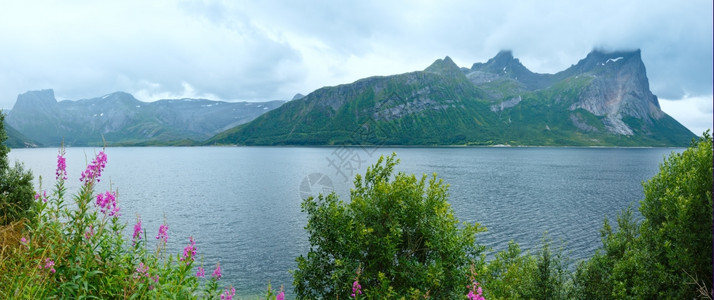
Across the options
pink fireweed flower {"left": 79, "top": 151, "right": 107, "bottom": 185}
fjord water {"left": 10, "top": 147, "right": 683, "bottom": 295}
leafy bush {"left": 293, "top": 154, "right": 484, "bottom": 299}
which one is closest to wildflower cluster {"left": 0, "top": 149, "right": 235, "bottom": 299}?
pink fireweed flower {"left": 79, "top": 151, "right": 107, "bottom": 185}

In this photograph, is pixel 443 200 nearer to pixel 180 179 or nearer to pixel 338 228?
pixel 338 228

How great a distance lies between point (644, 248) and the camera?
23.7 meters

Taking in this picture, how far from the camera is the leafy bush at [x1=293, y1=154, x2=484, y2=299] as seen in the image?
17.2m

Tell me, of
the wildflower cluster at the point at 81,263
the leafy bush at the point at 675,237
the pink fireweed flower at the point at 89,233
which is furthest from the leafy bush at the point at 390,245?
the leafy bush at the point at 675,237

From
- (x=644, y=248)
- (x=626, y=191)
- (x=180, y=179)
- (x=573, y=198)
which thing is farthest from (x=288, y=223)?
(x=626, y=191)

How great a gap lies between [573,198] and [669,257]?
91140 mm

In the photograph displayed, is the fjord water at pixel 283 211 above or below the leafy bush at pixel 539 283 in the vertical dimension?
below

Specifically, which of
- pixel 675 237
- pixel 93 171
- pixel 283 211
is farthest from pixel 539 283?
pixel 283 211

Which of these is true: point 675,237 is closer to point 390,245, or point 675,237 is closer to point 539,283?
point 539,283

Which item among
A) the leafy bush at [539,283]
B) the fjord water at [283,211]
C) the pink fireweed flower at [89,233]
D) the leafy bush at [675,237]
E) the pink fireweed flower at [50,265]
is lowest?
the fjord water at [283,211]

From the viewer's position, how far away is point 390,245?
17.1 metres

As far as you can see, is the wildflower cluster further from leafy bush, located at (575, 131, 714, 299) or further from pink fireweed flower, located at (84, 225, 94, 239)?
leafy bush, located at (575, 131, 714, 299)

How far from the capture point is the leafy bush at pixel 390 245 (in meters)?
17.2

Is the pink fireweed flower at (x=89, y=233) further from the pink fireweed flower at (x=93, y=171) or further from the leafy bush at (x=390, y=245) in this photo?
the leafy bush at (x=390, y=245)
